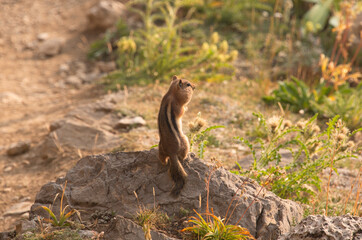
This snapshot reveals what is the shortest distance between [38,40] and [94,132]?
5.08 m

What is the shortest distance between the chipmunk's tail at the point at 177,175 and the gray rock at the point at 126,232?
1.39 ft

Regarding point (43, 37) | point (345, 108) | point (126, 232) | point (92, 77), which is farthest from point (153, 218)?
point (43, 37)

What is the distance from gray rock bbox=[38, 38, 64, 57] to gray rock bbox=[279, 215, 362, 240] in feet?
24.6

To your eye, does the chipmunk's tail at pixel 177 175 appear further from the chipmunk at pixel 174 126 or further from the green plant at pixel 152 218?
the green plant at pixel 152 218

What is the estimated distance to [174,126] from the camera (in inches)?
127

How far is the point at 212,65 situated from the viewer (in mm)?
7188

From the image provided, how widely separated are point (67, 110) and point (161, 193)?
12.1 ft

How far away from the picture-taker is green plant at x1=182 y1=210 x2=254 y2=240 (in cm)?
300

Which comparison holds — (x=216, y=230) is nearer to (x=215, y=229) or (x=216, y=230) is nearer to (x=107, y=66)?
(x=215, y=229)

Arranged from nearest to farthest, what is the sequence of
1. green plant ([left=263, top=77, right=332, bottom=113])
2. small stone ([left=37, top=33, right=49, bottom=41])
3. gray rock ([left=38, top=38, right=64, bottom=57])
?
green plant ([left=263, top=77, right=332, bottom=113]) → gray rock ([left=38, top=38, right=64, bottom=57]) → small stone ([left=37, top=33, right=49, bottom=41])

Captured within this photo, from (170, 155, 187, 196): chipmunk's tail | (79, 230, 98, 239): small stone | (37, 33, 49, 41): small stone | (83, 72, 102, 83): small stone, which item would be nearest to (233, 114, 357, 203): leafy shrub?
(170, 155, 187, 196): chipmunk's tail

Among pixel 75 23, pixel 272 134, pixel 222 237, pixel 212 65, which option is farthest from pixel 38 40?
pixel 222 237

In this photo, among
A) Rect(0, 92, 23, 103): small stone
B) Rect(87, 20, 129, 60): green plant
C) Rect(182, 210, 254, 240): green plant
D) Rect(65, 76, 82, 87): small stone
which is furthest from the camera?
Rect(87, 20, 129, 60): green plant

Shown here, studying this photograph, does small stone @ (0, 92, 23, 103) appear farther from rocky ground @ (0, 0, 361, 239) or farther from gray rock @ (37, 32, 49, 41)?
gray rock @ (37, 32, 49, 41)
